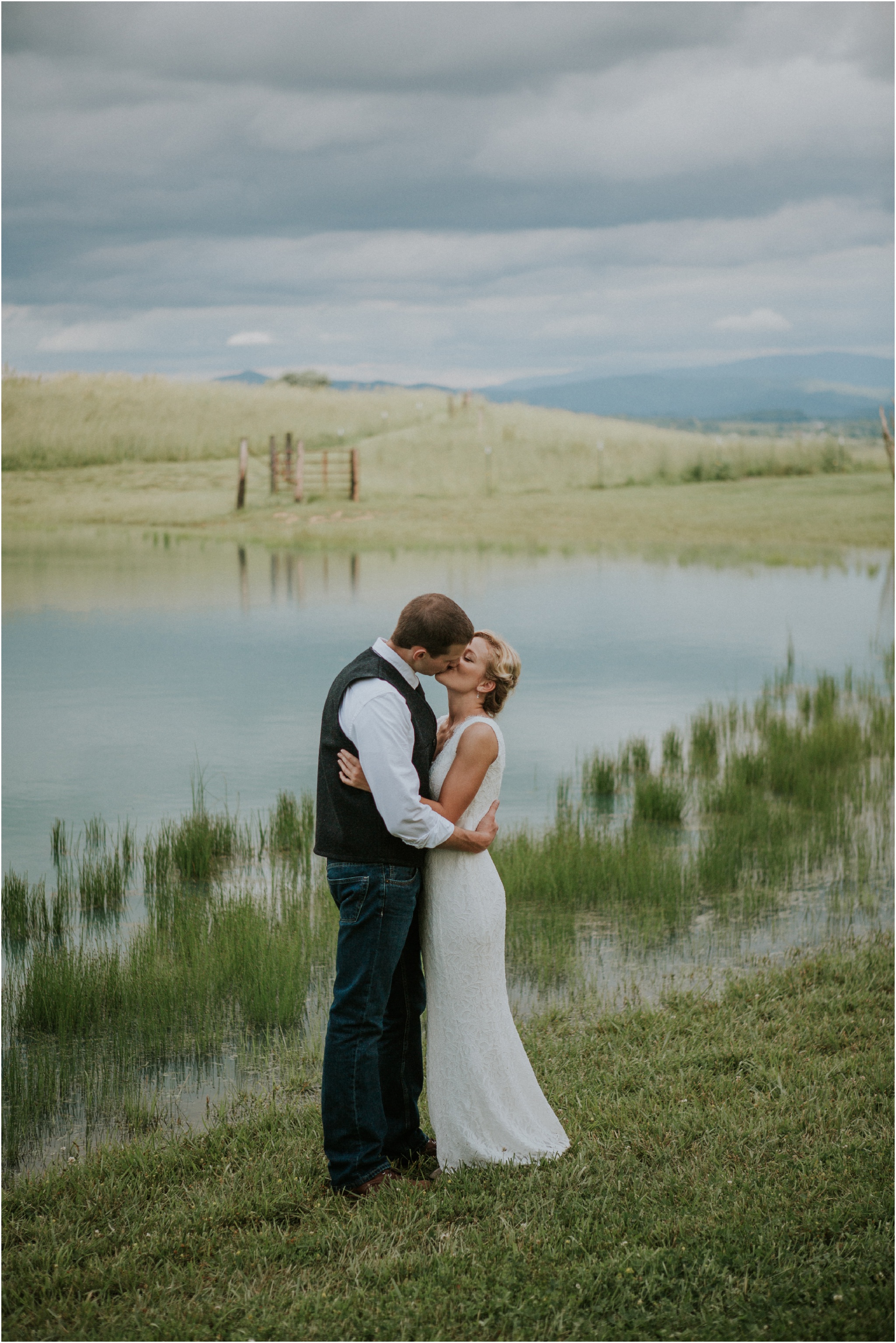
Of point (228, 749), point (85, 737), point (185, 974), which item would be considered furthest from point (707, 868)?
point (85, 737)

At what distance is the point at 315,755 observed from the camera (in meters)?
15.5

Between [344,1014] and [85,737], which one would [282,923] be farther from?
[85,737]

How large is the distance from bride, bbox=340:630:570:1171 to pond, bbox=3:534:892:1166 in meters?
1.27

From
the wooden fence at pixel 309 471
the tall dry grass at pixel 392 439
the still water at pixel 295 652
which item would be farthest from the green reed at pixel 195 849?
the tall dry grass at pixel 392 439

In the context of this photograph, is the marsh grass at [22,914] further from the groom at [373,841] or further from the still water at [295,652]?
the groom at [373,841]

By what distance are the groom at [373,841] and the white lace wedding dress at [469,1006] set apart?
95 millimetres

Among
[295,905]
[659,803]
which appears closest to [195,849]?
[295,905]

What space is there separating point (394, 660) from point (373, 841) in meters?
0.56

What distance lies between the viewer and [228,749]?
15938mm

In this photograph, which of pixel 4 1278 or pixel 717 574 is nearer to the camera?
pixel 4 1278

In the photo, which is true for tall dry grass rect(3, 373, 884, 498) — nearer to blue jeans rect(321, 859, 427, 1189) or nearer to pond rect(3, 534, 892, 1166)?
pond rect(3, 534, 892, 1166)

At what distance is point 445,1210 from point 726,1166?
0.96 m

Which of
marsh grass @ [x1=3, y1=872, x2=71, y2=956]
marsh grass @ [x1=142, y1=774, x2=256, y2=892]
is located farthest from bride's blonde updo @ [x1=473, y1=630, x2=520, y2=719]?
marsh grass @ [x1=142, y1=774, x2=256, y2=892]

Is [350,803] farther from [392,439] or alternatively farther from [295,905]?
[392,439]
